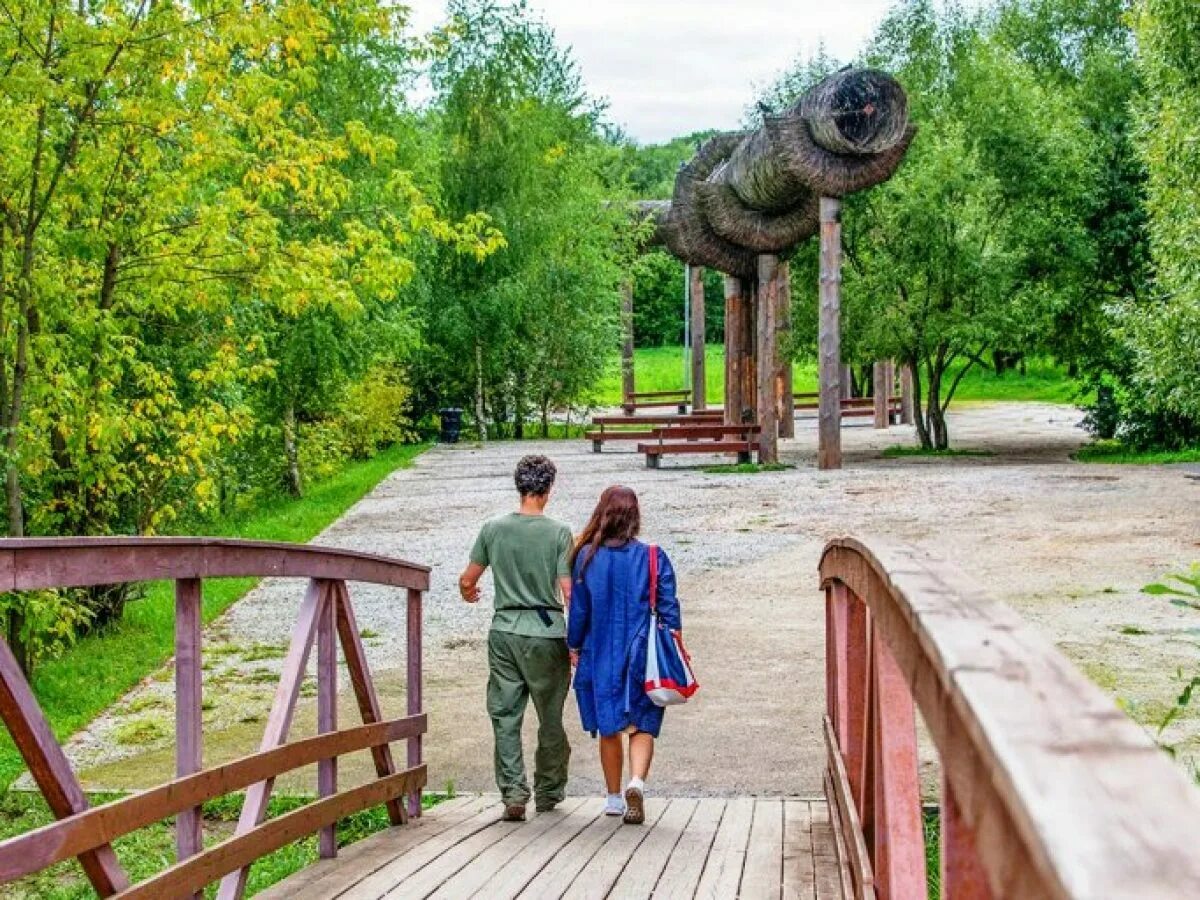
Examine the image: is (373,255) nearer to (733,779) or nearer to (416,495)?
(733,779)

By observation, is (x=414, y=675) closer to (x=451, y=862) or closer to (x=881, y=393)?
(x=451, y=862)

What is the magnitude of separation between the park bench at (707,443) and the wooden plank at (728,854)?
58.8 feet

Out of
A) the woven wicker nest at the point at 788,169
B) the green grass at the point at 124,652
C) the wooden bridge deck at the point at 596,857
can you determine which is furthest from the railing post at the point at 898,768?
the woven wicker nest at the point at 788,169

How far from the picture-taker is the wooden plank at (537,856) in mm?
5129

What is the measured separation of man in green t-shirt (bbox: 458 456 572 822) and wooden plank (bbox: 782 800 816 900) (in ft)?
3.43

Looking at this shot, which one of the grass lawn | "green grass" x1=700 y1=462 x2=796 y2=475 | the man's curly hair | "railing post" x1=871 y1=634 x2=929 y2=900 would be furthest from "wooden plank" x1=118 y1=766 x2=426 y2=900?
the grass lawn

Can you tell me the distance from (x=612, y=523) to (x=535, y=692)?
833 mm

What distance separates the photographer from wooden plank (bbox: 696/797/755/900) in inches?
203

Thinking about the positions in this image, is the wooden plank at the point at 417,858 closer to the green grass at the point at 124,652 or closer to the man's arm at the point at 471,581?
the man's arm at the point at 471,581

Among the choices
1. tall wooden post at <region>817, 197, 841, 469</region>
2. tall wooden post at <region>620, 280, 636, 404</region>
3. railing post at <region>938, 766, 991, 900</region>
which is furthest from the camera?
tall wooden post at <region>620, 280, 636, 404</region>

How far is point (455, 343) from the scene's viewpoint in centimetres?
3412

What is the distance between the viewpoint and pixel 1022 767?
1.08 metres

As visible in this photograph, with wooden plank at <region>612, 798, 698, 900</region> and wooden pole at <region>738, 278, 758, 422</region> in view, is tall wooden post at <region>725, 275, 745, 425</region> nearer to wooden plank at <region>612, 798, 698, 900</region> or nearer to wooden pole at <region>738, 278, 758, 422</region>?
wooden pole at <region>738, 278, 758, 422</region>

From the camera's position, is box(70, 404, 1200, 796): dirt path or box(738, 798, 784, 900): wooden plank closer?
box(738, 798, 784, 900): wooden plank
